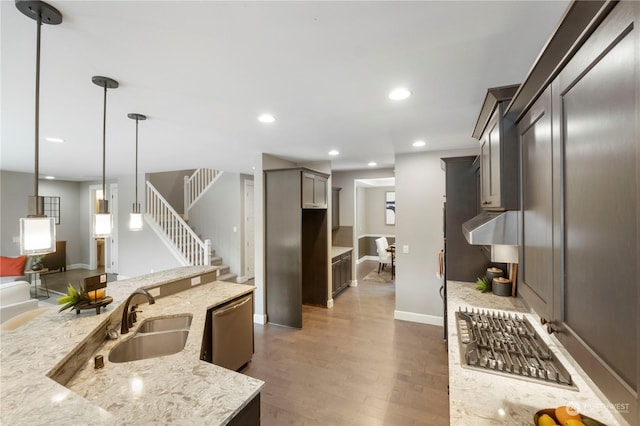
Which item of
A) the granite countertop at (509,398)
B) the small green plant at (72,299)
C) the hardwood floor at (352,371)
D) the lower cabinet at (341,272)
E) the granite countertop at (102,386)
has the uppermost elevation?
the small green plant at (72,299)

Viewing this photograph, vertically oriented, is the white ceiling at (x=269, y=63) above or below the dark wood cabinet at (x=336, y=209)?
above

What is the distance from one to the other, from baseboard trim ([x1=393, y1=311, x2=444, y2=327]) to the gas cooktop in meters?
2.20

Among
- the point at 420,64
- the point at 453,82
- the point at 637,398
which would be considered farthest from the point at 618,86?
the point at 453,82

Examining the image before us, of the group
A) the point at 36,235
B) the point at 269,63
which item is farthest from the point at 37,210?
the point at 269,63

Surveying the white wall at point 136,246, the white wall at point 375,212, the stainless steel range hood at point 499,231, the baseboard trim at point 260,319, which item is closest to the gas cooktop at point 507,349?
the stainless steel range hood at point 499,231

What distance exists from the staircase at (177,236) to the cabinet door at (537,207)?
19.0ft

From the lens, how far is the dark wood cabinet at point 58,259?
7.13m

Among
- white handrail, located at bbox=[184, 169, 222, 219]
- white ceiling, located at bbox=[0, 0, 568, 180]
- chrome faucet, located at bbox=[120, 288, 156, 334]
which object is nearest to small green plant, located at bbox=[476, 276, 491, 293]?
white ceiling, located at bbox=[0, 0, 568, 180]

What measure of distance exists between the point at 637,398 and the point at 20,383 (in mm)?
2007

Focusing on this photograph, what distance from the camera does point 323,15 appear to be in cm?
126

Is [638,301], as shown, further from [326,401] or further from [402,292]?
[402,292]

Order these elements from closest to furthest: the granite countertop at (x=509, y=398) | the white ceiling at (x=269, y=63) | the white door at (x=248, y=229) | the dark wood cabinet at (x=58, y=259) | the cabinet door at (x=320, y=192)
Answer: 1. the granite countertop at (x=509, y=398)
2. the white ceiling at (x=269, y=63)
3. the cabinet door at (x=320, y=192)
4. the white door at (x=248, y=229)
5. the dark wood cabinet at (x=58, y=259)

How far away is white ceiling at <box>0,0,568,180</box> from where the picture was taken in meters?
1.25

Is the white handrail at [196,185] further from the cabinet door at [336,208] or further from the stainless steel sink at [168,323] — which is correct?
the stainless steel sink at [168,323]
